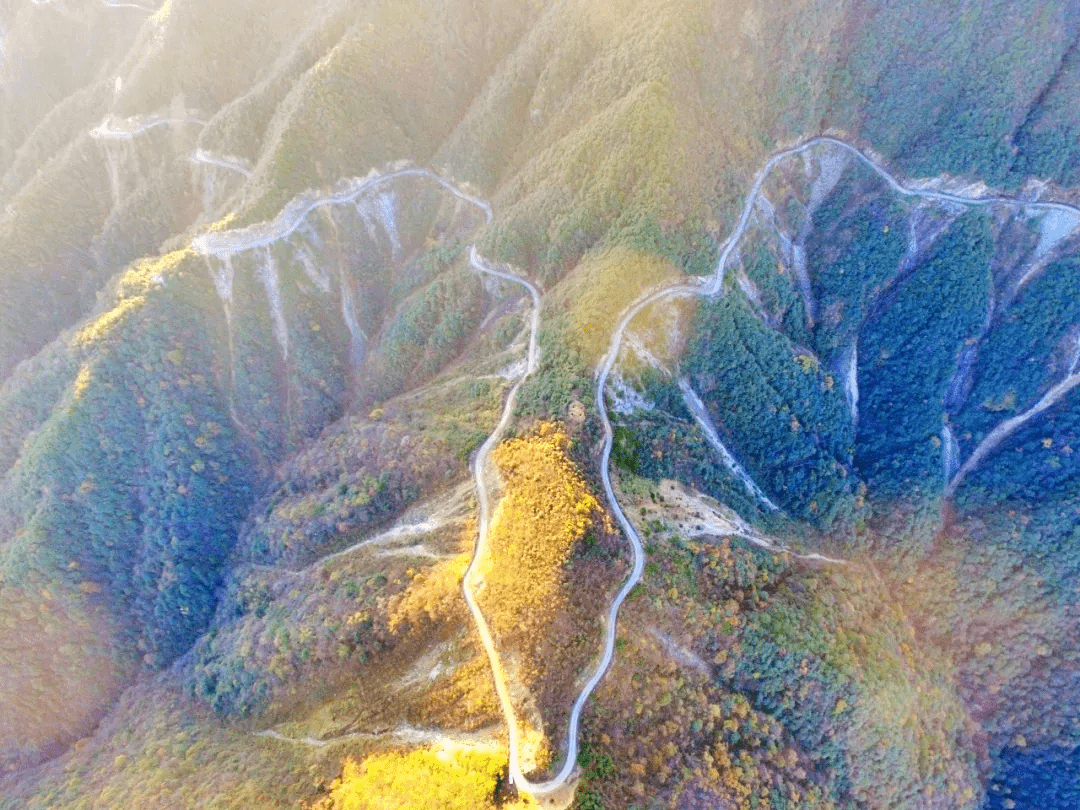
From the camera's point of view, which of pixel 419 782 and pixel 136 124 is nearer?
pixel 419 782

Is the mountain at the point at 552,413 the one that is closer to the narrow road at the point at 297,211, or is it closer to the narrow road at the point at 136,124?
the narrow road at the point at 297,211

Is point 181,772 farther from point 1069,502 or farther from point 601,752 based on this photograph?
point 1069,502

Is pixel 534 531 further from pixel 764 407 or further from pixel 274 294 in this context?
pixel 274 294

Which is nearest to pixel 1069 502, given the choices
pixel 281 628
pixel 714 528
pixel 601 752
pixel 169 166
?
pixel 714 528

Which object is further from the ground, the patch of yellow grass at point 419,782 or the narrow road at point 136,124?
the narrow road at point 136,124

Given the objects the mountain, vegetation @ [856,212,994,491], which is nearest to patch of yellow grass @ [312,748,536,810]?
the mountain

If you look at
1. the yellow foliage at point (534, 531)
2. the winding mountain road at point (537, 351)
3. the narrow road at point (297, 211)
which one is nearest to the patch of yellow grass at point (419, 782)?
the winding mountain road at point (537, 351)

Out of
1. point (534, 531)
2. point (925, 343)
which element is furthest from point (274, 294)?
point (925, 343)

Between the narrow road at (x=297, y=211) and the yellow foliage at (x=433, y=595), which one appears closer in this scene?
the yellow foliage at (x=433, y=595)

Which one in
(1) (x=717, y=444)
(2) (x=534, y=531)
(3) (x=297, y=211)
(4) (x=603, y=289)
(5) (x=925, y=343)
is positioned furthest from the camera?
(3) (x=297, y=211)
